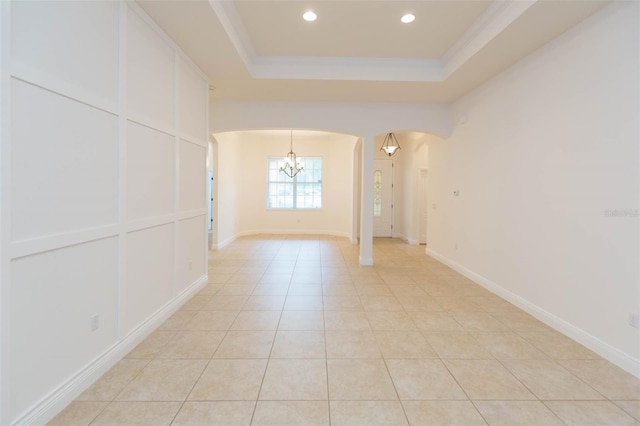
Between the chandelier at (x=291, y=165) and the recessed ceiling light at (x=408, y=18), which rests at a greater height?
the recessed ceiling light at (x=408, y=18)

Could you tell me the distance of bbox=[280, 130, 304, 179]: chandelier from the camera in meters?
8.92

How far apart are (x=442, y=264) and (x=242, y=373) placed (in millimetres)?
4589

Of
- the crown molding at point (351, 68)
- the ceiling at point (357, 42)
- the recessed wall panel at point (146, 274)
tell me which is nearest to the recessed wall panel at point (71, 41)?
the ceiling at point (357, 42)

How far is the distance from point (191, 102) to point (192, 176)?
89 cm

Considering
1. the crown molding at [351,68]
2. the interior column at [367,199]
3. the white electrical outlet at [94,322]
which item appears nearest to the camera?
the white electrical outlet at [94,322]

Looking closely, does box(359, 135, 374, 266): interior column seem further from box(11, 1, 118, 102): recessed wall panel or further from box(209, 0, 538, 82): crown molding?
box(11, 1, 118, 102): recessed wall panel

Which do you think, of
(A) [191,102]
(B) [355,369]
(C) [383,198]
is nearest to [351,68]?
(A) [191,102]

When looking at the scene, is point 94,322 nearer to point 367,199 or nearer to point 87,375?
point 87,375

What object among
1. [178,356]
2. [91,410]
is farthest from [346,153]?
[91,410]

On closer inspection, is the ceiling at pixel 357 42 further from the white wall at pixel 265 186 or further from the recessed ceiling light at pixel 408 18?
the white wall at pixel 265 186

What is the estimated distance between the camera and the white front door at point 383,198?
961 centimetres

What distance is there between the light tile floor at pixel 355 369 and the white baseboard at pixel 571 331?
0.08 meters

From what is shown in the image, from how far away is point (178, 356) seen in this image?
2551 mm

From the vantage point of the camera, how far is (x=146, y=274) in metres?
2.89
